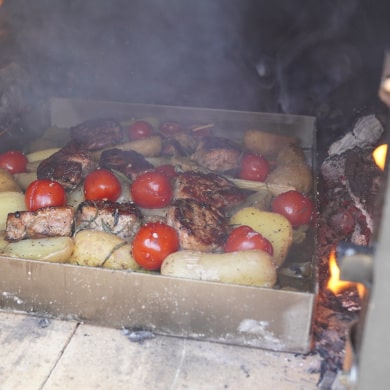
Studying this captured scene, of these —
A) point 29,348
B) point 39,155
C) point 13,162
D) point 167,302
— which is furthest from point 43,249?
point 39,155

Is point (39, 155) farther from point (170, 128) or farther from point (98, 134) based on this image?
point (170, 128)

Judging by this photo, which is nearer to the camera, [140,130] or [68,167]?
[68,167]

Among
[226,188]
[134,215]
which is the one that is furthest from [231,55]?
[134,215]

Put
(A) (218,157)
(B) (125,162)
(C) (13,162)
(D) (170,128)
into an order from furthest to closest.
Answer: (D) (170,128) < (A) (218,157) < (C) (13,162) < (B) (125,162)

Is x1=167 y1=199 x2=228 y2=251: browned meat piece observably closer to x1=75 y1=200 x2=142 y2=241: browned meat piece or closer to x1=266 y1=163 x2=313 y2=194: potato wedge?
x1=75 y1=200 x2=142 y2=241: browned meat piece

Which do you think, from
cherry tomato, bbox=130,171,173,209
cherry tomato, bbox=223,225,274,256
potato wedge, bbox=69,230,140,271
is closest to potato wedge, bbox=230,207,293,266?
cherry tomato, bbox=223,225,274,256

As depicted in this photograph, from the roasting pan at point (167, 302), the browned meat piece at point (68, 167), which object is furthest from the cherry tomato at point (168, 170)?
the roasting pan at point (167, 302)

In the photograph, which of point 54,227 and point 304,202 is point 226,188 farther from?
Answer: point 54,227
